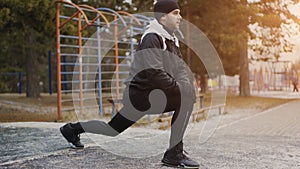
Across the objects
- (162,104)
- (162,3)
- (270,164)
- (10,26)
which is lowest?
(270,164)

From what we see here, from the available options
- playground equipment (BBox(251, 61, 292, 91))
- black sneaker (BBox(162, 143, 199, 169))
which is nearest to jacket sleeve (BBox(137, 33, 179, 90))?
black sneaker (BBox(162, 143, 199, 169))

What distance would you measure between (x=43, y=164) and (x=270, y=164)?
2433 mm

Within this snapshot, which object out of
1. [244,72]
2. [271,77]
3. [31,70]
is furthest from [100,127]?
[271,77]

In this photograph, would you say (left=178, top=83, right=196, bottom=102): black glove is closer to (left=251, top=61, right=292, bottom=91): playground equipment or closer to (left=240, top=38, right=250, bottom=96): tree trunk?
(left=240, top=38, right=250, bottom=96): tree trunk

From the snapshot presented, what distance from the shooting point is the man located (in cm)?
359

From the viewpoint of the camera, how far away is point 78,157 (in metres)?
4.45

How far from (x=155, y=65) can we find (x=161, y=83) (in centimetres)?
16

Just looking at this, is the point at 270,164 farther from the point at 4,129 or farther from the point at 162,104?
the point at 4,129

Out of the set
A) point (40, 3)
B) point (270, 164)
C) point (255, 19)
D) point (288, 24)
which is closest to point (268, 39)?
point (288, 24)

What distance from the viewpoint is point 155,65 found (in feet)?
11.6

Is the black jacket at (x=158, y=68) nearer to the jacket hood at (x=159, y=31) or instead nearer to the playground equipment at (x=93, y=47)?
the jacket hood at (x=159, y=31)

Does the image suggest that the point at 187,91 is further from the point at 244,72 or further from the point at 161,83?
the point at 244,72

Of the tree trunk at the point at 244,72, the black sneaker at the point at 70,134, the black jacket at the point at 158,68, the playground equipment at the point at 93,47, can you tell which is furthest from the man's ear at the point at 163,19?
the tree trunk at the point at 244,72

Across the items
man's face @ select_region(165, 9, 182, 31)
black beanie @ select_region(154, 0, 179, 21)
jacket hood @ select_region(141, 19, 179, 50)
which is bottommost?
jacket hood @ select_region(141, 19, 179, 50)
